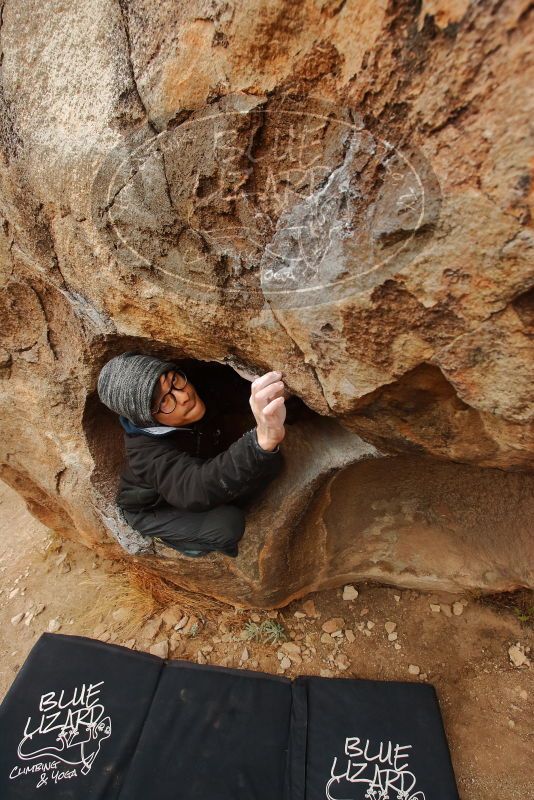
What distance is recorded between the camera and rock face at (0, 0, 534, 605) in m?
0.91

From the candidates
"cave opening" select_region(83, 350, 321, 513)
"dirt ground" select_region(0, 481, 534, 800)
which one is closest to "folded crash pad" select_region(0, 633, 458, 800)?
"dirt ground" select_region(0, 481, 534, 800)

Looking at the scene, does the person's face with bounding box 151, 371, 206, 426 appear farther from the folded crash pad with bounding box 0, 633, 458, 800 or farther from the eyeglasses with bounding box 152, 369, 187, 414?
the folded crash pad with bounding box 0, 633, 458, 800

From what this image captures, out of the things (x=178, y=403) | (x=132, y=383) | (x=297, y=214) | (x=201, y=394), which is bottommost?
(x=201, y=394)

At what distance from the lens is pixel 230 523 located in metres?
1.90

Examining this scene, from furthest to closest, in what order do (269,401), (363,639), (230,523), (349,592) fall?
(349,592)
(363,639)
(230,523)
(269,401)

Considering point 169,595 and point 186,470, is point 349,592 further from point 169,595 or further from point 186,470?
point 186,470

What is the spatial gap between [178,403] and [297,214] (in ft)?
2.69

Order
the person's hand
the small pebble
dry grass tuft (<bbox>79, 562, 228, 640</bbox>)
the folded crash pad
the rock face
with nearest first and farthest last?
the rock face
the person's hand
the folded crash pad
the small pebble
dry grass tuft (<bbox>79, 562, 228, 640</bbox>)

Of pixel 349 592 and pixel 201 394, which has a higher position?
pixel 201 394

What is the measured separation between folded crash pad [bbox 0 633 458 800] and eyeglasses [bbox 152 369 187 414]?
132 centimetres

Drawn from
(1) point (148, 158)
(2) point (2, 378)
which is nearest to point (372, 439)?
(1) point (148, 158)

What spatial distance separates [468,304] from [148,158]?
0.88 meters

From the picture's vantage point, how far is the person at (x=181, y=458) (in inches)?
59.9

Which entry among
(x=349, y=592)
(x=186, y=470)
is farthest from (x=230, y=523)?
(x=349, y=592)
